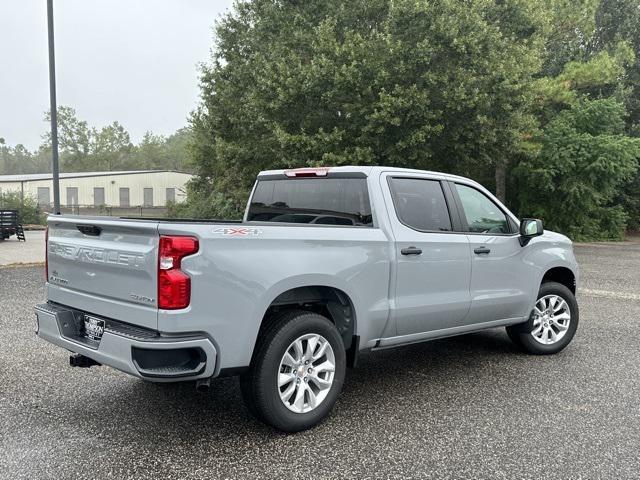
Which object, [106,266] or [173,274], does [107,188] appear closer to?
[106,266]

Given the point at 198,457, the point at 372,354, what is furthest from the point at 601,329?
the point at 198,457

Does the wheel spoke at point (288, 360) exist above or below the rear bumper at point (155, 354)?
below

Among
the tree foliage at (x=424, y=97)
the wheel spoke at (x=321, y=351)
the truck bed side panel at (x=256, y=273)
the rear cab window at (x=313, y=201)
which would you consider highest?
the tree foliage at (x=424, y=97)

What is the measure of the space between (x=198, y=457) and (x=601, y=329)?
17.8 feet

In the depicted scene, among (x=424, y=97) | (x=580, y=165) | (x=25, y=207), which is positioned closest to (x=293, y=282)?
(x=424, y=97)

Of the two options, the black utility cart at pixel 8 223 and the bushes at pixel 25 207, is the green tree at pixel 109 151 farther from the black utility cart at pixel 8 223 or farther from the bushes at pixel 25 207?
the black utility cart at pixel 8 223

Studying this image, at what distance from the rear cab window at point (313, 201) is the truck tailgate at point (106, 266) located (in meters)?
1.62

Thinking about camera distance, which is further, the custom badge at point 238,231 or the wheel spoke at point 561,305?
the wheel spoke at point 561,305

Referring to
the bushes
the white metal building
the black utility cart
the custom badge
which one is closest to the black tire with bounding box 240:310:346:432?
the custom badge

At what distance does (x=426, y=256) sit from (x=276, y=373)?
1576 mm

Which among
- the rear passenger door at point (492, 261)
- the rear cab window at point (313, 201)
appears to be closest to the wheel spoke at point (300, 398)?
the rear cab window at point (313, 201)

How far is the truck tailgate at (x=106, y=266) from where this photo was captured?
3271mm

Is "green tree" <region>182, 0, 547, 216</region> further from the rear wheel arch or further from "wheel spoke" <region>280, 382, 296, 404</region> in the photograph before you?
"wheel spoke" <region>280, 382, 296, 404</region>

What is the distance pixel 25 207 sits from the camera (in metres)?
32.0
